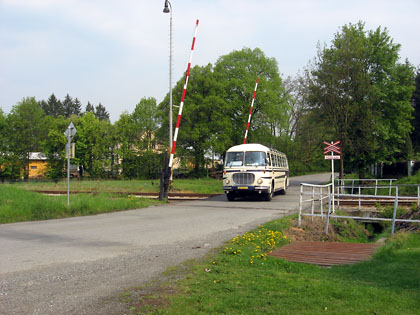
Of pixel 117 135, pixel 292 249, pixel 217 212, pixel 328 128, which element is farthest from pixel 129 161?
pixel 292 249

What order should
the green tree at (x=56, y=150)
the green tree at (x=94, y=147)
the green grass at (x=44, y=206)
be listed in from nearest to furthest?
1. the green grass at (x=44, y=206)
2. the green tree at (x=94, y=147)
3. the green tree at (x=56, y=150)

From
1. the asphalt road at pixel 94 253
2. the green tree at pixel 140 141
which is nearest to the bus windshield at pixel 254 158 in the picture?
the asphalt road at pixel 94 253

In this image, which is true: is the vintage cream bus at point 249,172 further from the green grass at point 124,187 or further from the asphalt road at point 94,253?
the green grass at point 124,187

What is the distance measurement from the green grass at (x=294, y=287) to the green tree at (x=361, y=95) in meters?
22.8

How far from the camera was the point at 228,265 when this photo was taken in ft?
23.3

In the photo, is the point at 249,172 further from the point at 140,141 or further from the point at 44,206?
the point at 140,141

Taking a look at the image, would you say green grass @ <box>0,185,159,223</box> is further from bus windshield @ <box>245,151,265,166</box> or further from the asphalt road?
bus windshield @ <box>245,151,265,166</box>

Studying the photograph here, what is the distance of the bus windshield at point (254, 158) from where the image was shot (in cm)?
2197

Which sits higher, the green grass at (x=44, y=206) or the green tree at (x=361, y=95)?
the green tree at (x=361, y=95)

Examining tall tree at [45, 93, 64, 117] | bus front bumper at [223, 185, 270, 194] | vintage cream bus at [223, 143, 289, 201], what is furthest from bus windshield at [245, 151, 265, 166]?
tall tree at [45, 93, 64, 117]

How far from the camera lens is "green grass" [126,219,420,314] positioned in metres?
4.81

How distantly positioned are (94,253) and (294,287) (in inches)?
177

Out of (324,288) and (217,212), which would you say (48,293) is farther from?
(217,212)

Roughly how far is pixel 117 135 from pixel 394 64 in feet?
134
